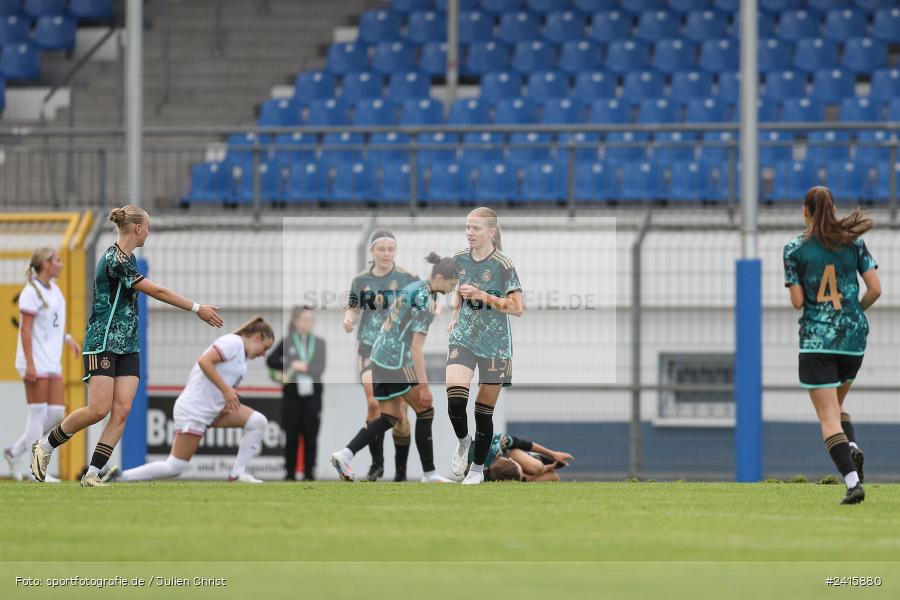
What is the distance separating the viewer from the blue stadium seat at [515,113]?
20938 millimetres

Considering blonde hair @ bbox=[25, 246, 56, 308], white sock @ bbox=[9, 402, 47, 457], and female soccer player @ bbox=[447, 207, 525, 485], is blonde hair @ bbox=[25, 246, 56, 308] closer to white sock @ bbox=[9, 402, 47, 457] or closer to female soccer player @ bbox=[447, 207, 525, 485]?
white sock @ bbox=[9, 402, 47, 457]

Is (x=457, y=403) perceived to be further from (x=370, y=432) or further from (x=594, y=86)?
(x=594, y=86)

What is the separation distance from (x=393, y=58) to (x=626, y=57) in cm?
365

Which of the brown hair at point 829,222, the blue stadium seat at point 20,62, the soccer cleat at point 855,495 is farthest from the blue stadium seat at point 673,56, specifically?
the soccer cleat at point 855,495

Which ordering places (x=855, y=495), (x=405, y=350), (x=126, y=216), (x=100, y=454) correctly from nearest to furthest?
(x=855, y=495) → (x=126, y=216) → (x=100, y=454) → (x=405, y=350)

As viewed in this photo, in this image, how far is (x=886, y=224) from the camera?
1619cm

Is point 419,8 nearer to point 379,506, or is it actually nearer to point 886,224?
Answer: point 886,224

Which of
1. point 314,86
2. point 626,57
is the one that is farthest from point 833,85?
point 314,86

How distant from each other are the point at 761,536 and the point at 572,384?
Result: 28.0 ft

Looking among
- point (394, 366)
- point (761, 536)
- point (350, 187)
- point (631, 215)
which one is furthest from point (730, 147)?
point (761, 536)

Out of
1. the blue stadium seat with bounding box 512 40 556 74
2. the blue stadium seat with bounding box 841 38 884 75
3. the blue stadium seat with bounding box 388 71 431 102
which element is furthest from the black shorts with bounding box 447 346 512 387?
the blue stadium seat with bounding box 841 38 884 75

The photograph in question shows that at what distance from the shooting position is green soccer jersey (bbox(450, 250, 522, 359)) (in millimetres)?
10375

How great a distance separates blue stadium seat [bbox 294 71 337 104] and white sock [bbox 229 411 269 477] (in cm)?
1092

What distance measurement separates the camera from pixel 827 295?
8.98m
